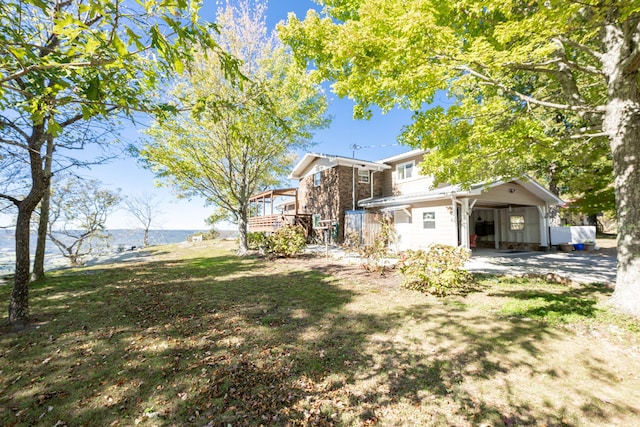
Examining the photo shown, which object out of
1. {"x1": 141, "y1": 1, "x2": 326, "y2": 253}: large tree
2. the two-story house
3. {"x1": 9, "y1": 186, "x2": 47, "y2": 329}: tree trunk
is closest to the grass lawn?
{"x1": 9, "y1": 186, "x2": 47, "y2": 329}: tree trunk

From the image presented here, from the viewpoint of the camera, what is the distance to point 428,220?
45.5 feet

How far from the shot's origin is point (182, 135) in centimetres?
1327

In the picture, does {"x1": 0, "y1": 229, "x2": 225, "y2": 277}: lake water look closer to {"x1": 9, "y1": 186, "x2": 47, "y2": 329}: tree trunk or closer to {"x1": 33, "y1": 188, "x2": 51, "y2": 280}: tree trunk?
{"x1": 33, "y1": 188, "x2": 51, "y2": 280}: tree trunk

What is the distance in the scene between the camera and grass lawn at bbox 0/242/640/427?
266 cm

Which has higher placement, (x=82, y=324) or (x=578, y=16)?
(x=578, y=16)

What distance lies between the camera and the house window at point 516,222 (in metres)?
16.6

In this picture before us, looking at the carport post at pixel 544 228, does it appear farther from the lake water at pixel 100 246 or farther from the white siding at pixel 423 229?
the lake water at pixel 100 246

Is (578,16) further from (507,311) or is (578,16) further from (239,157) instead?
(239,157)

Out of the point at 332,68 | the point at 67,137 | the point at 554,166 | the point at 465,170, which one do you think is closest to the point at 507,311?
the point at 465,170

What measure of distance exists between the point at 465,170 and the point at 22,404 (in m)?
9.31

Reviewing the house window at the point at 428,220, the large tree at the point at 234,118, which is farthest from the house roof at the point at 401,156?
the large tree at the point at 234,118

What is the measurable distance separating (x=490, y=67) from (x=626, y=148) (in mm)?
3063

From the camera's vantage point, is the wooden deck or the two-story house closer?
the two-story house

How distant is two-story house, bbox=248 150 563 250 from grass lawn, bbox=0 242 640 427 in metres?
6.82
